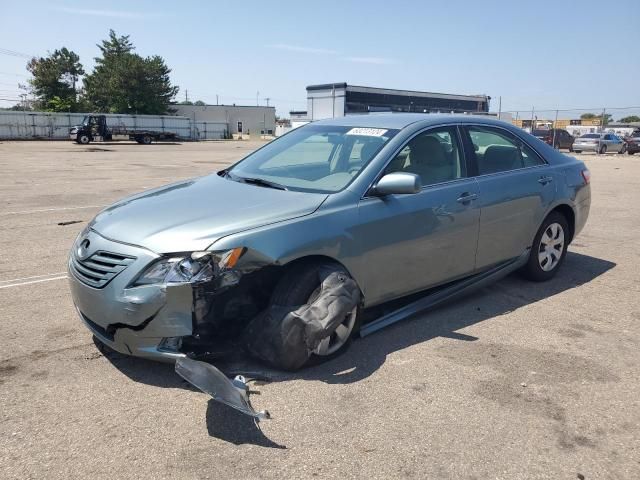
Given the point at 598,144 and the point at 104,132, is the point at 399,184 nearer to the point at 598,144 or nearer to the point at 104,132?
the point at 598,144

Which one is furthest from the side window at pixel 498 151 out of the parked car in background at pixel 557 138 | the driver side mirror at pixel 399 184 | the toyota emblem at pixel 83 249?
the parked car in background at pixel 557 138

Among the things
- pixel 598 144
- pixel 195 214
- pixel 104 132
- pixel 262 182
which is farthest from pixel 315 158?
pixel 104 132

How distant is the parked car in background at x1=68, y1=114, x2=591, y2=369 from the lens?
3240mm

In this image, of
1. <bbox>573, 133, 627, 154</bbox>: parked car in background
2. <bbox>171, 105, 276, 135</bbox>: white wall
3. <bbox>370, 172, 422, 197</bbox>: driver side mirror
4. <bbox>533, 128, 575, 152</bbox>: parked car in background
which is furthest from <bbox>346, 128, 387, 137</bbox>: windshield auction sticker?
<bbox>171, 105, 276, 135</bbox>: white wall

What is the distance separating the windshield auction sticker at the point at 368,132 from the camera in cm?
442

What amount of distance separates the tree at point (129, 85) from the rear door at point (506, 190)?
62.1 m

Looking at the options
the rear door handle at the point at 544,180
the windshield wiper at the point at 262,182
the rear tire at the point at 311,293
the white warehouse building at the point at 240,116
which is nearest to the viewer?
the rear tire at the point at 311,293

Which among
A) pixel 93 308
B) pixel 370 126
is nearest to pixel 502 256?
pixel 370 126

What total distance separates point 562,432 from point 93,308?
2.80 m

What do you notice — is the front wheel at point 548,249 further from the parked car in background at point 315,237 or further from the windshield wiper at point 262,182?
the windshield wiper at point 262,182

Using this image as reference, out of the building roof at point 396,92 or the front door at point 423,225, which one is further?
the building roof at point 396,92

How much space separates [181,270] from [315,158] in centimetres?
186

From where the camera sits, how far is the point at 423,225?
13.8 feet

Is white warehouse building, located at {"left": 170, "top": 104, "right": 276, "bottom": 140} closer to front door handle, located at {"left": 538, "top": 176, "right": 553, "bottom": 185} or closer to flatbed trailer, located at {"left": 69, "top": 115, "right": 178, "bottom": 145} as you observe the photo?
flatbed trailer, located at {"left": 69, "top": 115, "right": 178, "bottom": 145}
